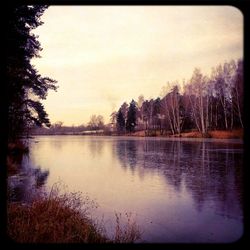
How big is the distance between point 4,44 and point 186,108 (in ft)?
132

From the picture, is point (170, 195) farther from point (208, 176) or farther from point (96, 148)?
point (96, 148)

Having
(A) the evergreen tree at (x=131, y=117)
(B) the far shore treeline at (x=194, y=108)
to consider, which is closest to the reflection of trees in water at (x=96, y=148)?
(B) the far shore treeline at (x=194, y=108)

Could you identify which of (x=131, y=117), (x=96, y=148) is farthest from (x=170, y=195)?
(x=131, y=117)

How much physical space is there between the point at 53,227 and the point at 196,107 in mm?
34221

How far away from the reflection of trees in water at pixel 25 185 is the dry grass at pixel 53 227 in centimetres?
198

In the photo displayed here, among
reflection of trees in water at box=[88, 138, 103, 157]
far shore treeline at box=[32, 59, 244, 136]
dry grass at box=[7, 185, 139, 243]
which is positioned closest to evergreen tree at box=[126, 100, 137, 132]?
far shore treeline at box=[32, 59, 244, 136]

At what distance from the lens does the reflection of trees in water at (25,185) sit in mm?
8328

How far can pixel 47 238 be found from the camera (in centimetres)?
474

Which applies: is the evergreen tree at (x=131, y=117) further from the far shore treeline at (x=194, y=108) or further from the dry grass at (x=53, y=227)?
the dry grass at (x=53, y=227)

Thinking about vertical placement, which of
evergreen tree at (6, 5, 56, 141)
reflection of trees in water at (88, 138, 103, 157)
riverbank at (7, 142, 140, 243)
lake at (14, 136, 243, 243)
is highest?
evergreen tree at (6, 5, 56, 141)

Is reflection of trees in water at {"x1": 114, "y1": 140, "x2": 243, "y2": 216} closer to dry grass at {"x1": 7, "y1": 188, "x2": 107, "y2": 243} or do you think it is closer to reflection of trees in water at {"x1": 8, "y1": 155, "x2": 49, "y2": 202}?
dry grass at {"x1": 7, "y1": 188, "x2": 107, "y2": 243}

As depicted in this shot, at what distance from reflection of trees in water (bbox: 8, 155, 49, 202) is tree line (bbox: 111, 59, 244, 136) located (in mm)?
18093

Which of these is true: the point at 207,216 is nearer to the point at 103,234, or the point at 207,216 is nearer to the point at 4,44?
the point at 103,234

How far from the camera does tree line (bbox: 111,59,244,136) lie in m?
33.1
